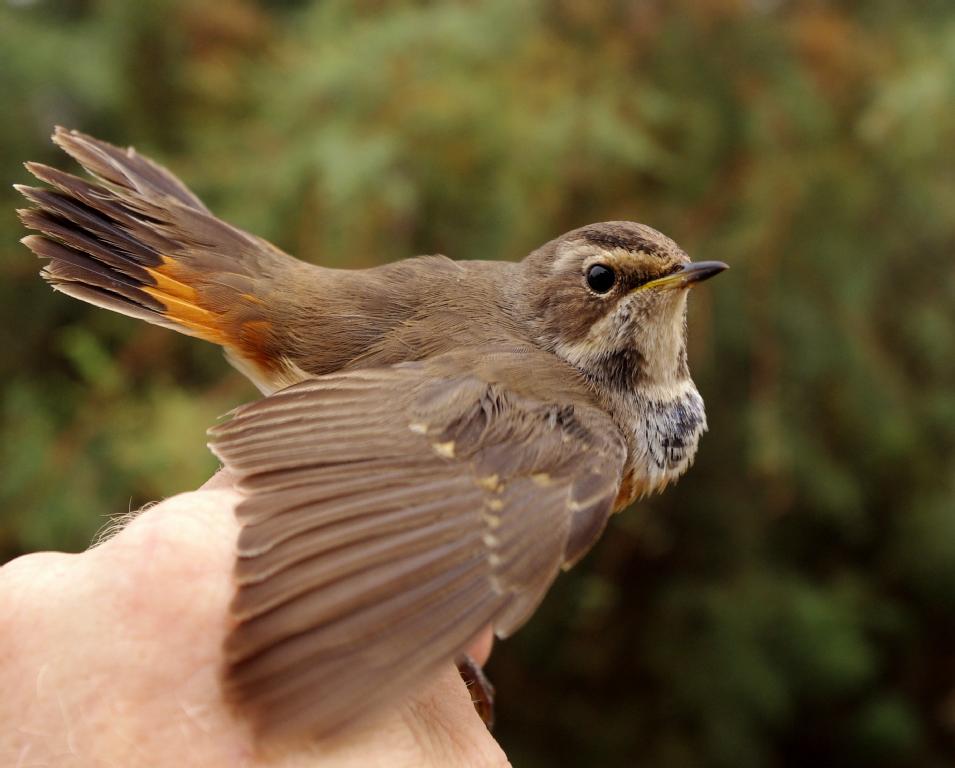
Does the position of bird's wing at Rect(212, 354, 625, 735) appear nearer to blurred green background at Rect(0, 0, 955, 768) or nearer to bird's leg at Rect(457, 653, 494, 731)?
bird's leg at Rect(457, 653, 494, 731)

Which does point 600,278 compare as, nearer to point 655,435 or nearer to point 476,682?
point 655,435

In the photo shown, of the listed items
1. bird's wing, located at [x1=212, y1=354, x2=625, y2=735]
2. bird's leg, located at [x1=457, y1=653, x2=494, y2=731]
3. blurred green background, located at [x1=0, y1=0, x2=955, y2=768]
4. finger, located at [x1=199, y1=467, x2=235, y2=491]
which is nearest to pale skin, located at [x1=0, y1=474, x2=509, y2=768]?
bird's wing, located at [x1=212, y1=354, x2=625, y2=735]

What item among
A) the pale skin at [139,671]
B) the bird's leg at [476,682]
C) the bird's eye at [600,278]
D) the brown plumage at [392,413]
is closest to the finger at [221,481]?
the brown plumage at [392,413]

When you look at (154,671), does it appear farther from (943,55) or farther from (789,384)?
(943,55)

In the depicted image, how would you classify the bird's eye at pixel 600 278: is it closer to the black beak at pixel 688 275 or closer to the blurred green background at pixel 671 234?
the black beak at pixel 688 275

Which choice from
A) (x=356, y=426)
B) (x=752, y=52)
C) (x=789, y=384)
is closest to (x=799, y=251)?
(x=789, y=384)

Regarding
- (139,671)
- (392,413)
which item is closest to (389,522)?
(392,413)
